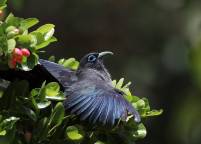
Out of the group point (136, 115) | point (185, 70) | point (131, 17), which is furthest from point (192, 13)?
point (136, 115)

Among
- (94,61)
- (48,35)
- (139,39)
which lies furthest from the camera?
(139,39)

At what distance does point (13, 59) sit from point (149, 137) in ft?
23.1

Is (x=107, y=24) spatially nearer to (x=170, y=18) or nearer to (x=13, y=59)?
(x=170, y=18)

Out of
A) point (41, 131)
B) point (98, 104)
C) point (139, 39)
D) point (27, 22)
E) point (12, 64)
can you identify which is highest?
point (27, 22)

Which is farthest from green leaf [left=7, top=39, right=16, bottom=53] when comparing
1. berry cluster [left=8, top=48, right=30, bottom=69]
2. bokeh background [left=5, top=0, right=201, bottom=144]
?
bokeh background [left=5, top=0, right=201, bottom=144]

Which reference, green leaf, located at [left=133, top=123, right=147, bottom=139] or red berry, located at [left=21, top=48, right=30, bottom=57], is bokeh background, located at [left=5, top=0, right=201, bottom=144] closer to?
green leaf, located at [left=133, top=123, right=147, bottom=139]

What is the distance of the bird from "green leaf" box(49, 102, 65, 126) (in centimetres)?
11

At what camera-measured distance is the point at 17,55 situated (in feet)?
12.5

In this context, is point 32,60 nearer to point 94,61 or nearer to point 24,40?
point 24,40

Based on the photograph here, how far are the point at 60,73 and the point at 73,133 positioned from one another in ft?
1.87

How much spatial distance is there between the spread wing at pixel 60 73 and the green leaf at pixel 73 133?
400 millimetres

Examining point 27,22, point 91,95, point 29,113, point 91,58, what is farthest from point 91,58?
point 29,113

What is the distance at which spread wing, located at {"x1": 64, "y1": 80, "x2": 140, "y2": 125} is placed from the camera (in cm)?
399

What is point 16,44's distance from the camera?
3924 millimetres
